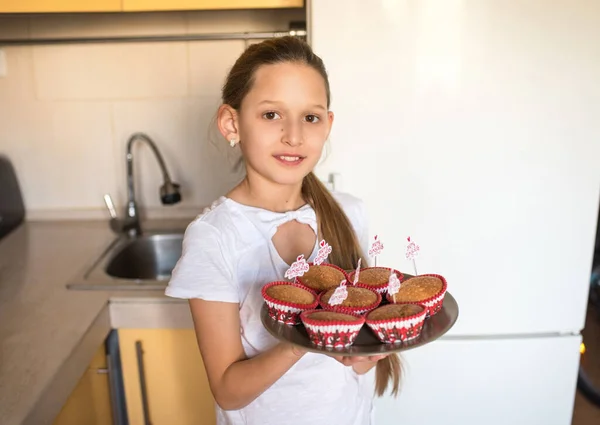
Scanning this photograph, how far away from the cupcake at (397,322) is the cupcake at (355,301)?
0.02m

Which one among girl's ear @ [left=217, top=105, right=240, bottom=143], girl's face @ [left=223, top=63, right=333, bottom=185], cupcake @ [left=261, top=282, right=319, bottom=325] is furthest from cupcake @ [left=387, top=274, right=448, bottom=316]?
girl's ear @ [left=217, top=105, right=240, bottom=143]

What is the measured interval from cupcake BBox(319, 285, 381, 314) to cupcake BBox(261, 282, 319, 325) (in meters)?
0.02

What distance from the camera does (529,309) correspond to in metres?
1.42

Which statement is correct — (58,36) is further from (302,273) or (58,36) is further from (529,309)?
(529,309)

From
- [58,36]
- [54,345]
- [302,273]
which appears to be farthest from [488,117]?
[58,36]

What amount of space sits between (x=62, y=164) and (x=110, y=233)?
0.90 ft

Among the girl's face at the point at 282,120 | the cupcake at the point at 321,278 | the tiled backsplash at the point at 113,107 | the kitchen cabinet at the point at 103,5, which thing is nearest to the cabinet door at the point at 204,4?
the kitchen cabinet at the point at 103,5

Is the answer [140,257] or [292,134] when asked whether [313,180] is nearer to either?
[292,134]

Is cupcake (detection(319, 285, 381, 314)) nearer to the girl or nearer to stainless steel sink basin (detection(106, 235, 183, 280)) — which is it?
the girl

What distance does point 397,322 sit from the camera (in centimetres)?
75

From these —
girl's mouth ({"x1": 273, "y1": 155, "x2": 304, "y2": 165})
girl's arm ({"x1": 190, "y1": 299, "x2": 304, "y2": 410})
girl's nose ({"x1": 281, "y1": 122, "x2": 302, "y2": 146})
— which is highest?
girl's nose ({"x1": 281, "y1": 122, "x2": 302, "y2": 146})

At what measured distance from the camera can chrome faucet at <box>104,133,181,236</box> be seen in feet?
5.53

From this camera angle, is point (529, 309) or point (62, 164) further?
point (62, 164)

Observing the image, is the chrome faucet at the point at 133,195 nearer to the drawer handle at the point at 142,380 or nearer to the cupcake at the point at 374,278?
the drawer handle at the point at 142,380
